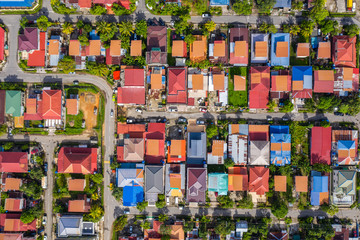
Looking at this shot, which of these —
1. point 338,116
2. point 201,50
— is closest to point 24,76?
point 201,50

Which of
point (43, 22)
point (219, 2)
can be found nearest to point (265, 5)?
point (219, 2)

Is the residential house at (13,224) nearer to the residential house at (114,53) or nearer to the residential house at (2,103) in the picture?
the residential house at (2,103)

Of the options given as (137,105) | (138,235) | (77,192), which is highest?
(137,105)

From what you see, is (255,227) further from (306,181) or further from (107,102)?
(107,102)

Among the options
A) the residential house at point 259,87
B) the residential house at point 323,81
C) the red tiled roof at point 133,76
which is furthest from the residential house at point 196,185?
the residential house at point 323,81

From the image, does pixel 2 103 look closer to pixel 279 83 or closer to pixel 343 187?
pixel 279 83

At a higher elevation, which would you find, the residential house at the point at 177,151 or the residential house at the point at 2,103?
the residential house at the point at 2,103

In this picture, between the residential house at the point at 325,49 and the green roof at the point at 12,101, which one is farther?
the green roof at the point at 12,101
